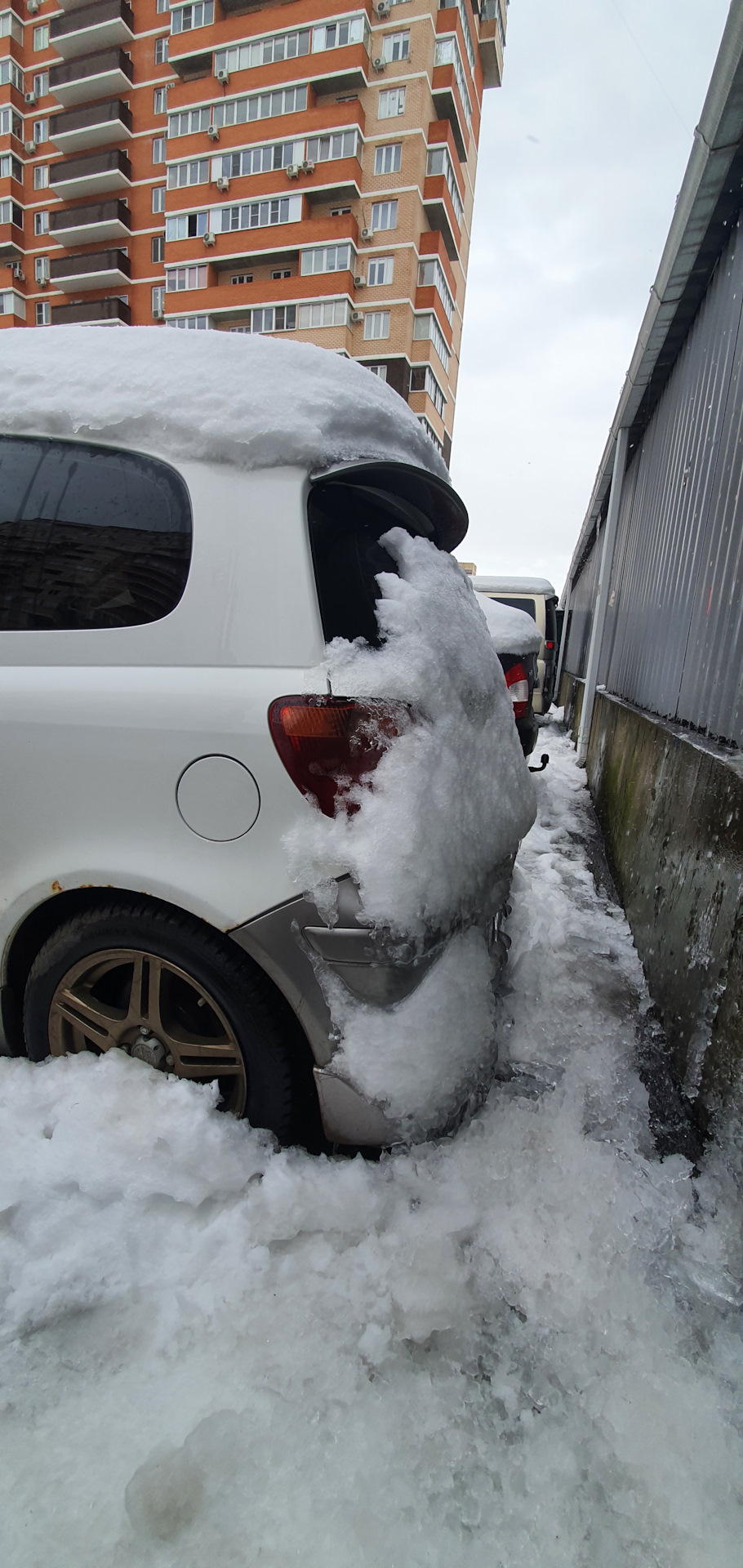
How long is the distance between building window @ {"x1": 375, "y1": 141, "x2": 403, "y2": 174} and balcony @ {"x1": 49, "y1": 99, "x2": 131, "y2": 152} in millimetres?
16994

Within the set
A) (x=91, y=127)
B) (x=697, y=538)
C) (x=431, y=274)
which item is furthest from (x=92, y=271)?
(x=697, y=538)

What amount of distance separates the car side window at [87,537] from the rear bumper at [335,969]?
772 mm

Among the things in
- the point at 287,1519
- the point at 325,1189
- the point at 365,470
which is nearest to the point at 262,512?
the point at 365,470

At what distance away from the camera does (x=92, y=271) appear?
42969 mm

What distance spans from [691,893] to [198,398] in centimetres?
210

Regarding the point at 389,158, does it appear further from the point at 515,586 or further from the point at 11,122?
the point at 515,586

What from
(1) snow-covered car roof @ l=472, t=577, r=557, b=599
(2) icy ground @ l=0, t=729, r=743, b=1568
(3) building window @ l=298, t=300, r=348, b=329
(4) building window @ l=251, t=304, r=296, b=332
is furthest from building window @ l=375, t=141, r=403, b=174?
(2) icy ground @ l=0, t=729, r=743, b=1568

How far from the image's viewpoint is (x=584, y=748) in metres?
7.74

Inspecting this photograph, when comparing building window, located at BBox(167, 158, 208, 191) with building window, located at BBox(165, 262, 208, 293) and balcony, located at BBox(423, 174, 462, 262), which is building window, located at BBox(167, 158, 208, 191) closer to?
building window, located at BBox(165, 262, 208, 293)

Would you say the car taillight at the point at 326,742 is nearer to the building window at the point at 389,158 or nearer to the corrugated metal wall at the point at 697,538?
the corrugated metal wall at the point at 697,538

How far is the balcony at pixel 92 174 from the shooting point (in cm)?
4262

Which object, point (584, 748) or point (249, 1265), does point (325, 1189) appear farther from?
point (584, 748)

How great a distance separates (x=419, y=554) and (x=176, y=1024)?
1.37 meters

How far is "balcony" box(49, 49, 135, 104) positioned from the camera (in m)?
42.1
